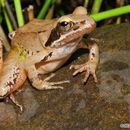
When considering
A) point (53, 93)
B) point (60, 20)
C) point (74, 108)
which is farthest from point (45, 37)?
point (74, 108)

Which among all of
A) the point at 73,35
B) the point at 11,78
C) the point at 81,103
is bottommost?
the point at 81,103

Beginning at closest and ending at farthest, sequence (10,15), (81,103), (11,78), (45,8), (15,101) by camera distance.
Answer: (81,103), (15,101), (11,78), (45,8), (10,15)

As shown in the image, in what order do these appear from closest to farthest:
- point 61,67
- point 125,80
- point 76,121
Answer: point 76,121, point 125,80, point 61,67

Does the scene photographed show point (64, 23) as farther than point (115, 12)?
No

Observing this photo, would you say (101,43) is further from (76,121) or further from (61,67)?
(76,121)

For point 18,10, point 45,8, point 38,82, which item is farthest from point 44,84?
point 45,8

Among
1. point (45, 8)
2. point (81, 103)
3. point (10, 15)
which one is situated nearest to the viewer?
point (81, 103)

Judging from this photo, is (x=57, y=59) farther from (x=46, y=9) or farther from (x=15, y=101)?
(x=46, y=9)

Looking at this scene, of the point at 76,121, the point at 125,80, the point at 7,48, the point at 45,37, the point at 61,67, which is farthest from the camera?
the point at 7,48
